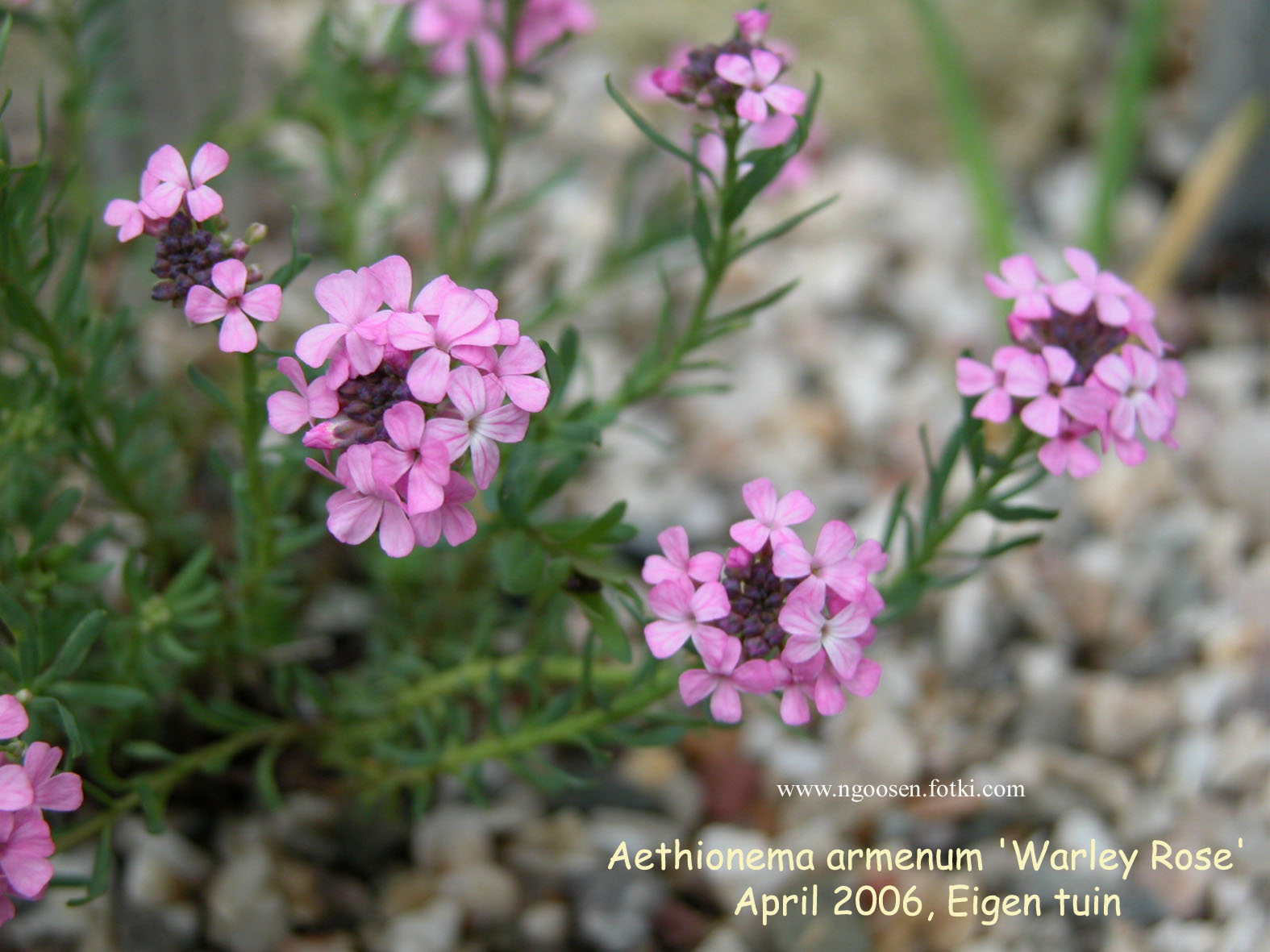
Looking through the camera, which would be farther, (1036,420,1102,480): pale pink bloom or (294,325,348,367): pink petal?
(1036,420,1102,480): pale pink bloom

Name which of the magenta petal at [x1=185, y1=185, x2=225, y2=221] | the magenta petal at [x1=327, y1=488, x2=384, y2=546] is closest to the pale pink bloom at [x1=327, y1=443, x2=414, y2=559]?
the magenta petal at [x1=327, y1=488, x2=384, y2=546]

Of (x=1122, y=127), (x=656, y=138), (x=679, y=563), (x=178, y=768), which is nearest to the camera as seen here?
(x=679, y=563)

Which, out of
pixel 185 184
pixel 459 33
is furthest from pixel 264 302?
pixel 459 33

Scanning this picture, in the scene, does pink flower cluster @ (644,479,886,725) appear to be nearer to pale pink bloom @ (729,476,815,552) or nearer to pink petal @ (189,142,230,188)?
pale pink bloom @ (729,476,815,552)

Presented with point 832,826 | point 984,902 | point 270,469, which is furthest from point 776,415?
point 270,469

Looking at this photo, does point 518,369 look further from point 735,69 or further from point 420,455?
point 735,69

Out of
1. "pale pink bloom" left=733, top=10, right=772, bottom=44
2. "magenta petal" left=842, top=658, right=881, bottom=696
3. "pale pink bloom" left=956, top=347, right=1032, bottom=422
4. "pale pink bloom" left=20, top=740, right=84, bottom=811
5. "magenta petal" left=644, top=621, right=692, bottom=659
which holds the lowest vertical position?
"pale pink bloom" left=20, top=740, right=84, bottom=811

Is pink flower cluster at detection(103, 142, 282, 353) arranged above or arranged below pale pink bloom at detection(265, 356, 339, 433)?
above
